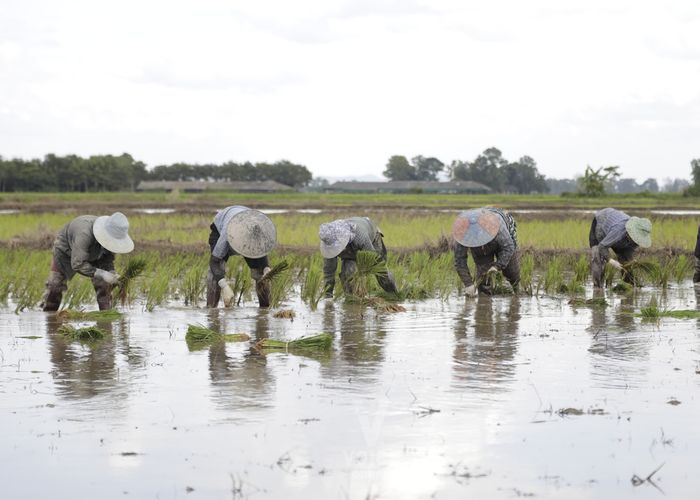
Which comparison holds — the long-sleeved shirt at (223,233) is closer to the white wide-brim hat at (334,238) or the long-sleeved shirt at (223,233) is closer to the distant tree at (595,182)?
the white wide-brim hat at (334,238)

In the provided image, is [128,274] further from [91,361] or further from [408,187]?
[408,187]

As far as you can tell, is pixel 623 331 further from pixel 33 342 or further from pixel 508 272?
pixel 33 342

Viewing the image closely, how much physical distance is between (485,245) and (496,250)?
11 centimetres

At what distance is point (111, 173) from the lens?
6856 cm

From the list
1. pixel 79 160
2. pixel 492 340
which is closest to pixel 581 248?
pixel 492 340

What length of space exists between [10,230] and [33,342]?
36.8ft

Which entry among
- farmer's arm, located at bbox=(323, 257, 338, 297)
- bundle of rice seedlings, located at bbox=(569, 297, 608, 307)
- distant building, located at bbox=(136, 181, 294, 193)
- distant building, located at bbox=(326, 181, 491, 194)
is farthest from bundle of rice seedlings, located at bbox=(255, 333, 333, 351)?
distant building, located at bbox=(326, 181, 491, 194)

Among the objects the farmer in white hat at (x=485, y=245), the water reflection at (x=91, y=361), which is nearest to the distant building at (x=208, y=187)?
the farmer in white hat at (x=485, y=245)

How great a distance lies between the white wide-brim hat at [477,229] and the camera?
8.62 metres

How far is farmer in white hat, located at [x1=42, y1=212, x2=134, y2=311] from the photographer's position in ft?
24.4

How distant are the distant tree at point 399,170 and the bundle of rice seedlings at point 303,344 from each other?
9182 cm

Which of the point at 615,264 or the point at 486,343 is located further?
the point at 615,264

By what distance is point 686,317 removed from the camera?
805 cm

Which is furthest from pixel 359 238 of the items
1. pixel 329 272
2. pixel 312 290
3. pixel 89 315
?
pixel 89 315
